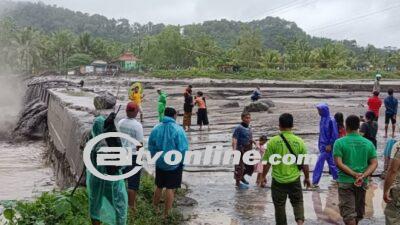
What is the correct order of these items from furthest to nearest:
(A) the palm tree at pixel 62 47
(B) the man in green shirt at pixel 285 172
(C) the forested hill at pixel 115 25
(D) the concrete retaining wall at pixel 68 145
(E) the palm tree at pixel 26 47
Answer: (C) the forested hill at pixel 115 25
(A) the palm tree at pixel 62 47
(E) the palm tree at pixel 26 47
(D) the concrete retaining wall at pixel 68 145
(B) the man in green shirt at pixel 285 172

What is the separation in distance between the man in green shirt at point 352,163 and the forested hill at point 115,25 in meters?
134

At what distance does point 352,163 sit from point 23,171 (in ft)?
51.3

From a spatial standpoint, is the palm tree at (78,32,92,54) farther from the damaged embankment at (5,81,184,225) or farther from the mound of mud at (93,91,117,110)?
the mound of mud at (93,91,117,110)

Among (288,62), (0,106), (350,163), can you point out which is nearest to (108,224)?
(350,163)

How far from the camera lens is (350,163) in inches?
232

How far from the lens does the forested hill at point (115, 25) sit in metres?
148

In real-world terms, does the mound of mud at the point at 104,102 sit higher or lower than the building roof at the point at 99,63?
lower

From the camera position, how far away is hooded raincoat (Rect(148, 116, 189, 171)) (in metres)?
6.99

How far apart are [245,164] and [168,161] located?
2.63m

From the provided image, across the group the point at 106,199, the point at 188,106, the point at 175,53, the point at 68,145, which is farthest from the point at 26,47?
the point at 106,199

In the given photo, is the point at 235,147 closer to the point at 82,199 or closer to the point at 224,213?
the point at 224,213

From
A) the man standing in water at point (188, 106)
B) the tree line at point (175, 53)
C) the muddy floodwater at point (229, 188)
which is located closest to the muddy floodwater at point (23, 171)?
the muddy floodwater at point (229, 188)

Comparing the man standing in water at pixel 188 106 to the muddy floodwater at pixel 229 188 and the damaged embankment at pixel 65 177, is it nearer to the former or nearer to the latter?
the muddy floodwater at pixel 229 188

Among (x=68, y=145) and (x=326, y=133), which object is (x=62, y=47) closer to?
(x=68, y=145)
